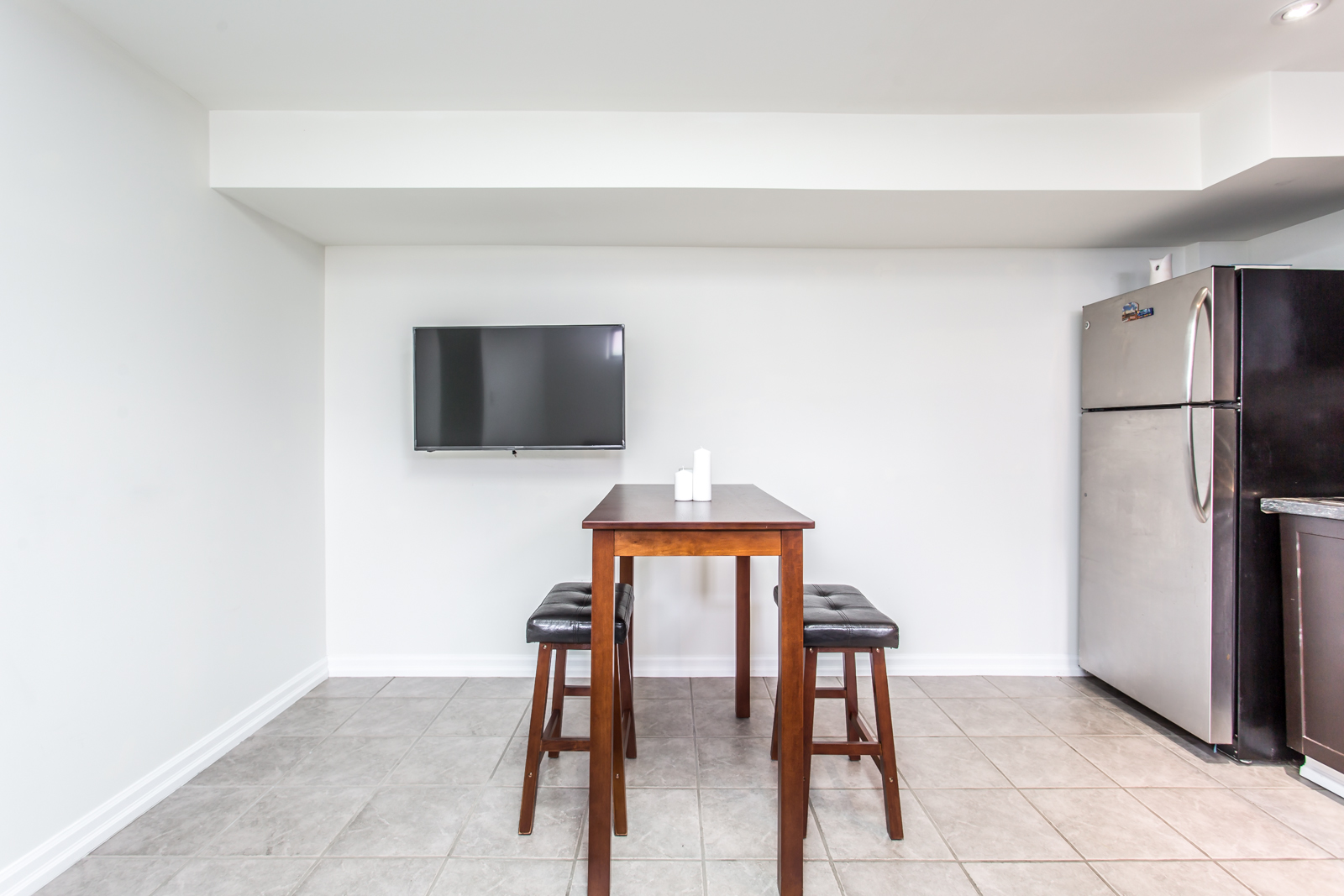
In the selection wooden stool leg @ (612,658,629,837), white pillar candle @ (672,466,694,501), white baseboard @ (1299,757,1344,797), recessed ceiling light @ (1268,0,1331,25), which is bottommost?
white baseboard @ (1299,757,1344,797)

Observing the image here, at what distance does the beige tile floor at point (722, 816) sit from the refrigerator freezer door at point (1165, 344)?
4.82ft

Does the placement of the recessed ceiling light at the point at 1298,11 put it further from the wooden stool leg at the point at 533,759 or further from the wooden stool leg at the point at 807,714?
the wooden stool leg at the point at 533,759

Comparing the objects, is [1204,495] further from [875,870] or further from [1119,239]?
[875,870]

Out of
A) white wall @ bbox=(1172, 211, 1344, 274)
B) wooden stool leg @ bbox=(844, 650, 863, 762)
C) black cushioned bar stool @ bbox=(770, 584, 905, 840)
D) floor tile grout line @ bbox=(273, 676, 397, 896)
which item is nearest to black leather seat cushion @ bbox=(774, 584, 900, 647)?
black cushioned bar stool @ bbox=(770, 584, 905, 840)

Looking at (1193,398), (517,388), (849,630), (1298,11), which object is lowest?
(849,630)

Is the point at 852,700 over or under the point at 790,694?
under

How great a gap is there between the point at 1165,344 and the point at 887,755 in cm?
205

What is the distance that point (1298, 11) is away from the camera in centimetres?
181

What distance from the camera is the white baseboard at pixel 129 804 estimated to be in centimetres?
164

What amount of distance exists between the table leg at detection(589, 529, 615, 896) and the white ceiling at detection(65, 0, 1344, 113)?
1630 millimetres

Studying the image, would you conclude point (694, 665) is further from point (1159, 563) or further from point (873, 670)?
point (1159, 563)

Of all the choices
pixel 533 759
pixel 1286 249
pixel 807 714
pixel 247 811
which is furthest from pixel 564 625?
pixel 1286 249

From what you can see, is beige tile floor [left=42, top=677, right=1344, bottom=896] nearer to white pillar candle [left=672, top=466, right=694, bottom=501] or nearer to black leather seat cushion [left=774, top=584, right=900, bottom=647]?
black leather seat cushion [left=774, top=584, right=900, bottom=647]

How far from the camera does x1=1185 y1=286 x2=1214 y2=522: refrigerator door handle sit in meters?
2.29
